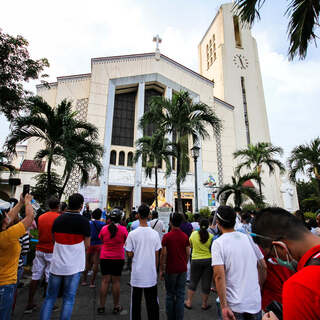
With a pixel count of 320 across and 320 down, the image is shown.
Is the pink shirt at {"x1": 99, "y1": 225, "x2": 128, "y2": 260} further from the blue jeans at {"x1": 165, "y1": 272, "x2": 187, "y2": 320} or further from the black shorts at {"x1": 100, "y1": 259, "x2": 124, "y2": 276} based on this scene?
the blue jeans at {"x1": 165, "y1": 272, "x2": 187, "y2": 320}

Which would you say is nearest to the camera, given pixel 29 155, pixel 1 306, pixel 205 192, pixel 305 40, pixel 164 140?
pixel 1 306

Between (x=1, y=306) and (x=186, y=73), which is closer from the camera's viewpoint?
(x=1, y=306)

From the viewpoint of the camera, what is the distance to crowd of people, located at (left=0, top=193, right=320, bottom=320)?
1018mm

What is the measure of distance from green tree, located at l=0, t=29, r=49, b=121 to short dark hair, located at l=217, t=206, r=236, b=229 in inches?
318

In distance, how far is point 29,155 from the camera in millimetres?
19328

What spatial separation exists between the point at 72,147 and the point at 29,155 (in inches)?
521

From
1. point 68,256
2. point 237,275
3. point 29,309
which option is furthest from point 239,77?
point 29,309

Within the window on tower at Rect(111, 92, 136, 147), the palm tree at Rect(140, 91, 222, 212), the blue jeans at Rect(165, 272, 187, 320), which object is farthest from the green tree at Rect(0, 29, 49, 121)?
the window on tower at Rect(111, 92, 136, 147)

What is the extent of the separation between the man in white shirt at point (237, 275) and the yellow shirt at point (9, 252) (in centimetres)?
210

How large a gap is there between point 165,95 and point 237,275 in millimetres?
24047

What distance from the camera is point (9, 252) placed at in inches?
87.6

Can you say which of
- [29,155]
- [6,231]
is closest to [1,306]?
[6,231]

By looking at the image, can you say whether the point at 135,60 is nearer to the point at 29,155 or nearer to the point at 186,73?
the point at 186,73

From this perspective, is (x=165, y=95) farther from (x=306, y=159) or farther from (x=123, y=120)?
(x=306, y=159)
